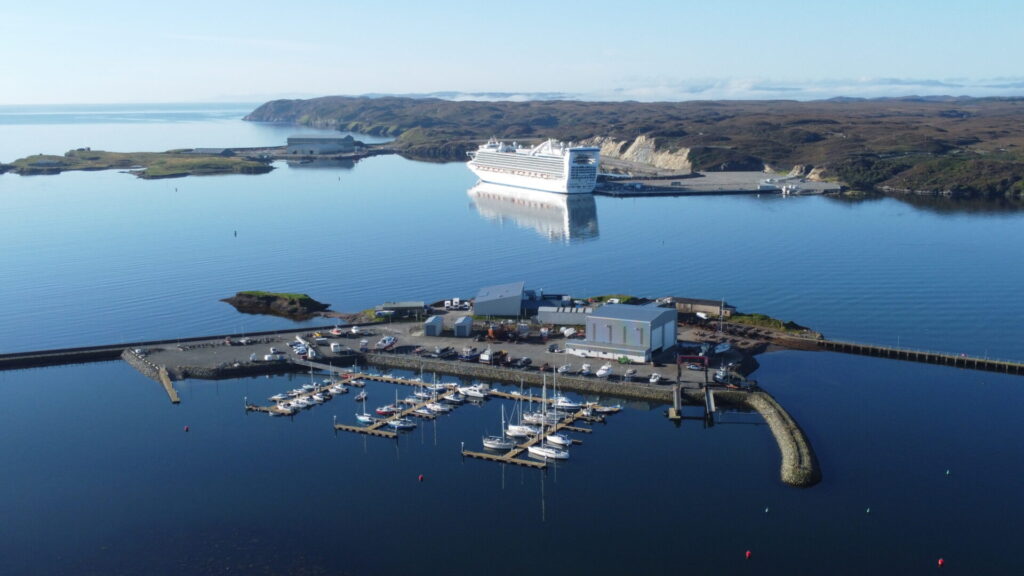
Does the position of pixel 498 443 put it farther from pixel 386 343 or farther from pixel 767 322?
pixel 767 322

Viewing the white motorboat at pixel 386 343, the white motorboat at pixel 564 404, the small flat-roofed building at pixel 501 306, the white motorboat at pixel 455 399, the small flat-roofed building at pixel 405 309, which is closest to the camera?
the white motorboat at pixel 564 404

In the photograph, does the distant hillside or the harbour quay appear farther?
the distant hillside

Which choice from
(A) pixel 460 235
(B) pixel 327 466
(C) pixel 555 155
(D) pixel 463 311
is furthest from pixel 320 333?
(C) pixel 555 155

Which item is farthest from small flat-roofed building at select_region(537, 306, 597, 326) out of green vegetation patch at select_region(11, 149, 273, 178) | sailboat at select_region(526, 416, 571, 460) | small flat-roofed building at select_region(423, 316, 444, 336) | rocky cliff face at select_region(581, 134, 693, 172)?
green vegetation patch at select_region(11, 149, 273, 178)

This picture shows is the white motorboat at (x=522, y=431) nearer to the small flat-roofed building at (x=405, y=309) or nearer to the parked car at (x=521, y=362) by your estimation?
the parked car at (x=521, y=362)

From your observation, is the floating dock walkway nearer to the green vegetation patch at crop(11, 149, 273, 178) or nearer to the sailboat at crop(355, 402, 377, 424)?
the sailboat at crop(355, 402, 377, 424)

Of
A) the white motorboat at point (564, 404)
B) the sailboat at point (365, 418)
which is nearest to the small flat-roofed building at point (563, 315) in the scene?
the white motorboat at point (564, 404)

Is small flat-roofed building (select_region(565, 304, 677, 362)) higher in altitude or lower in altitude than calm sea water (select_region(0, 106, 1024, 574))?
higher
